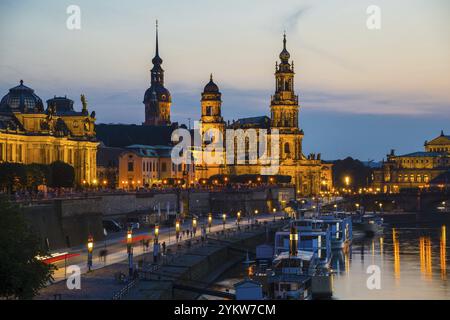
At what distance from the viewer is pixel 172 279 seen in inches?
1853

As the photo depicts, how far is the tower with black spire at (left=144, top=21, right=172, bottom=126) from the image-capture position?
18262 centimetres

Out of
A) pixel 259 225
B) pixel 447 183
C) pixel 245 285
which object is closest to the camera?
pixel 245 285

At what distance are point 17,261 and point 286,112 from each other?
115 metres

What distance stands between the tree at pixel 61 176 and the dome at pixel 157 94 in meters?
94.8

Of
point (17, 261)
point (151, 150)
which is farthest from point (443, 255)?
point (151, 150)

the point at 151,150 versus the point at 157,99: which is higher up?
the point at 157,99

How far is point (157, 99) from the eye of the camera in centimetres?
18350

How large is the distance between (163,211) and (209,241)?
24.3 m

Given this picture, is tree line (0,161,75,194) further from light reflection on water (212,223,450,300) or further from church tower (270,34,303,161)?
church tower (270,34,303,161)

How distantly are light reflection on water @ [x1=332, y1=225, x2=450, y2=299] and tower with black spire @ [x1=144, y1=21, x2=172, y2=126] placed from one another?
76740 millimetres

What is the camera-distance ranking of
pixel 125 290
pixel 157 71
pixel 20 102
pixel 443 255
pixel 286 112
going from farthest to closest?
pixel 157 71 < pixel 286 112 < pixel 20 102 < pixel 443 255 < pixel 125 290

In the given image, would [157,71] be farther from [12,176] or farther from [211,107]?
[12,176]
